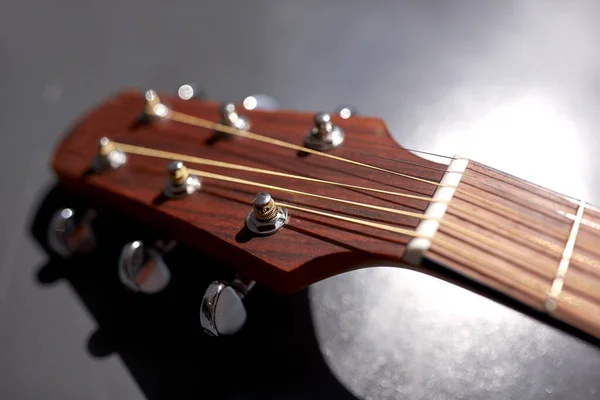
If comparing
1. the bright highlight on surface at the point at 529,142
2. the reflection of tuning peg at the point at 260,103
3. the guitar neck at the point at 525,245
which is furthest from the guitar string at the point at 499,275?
the reflection of tuning peg at the point at 260,103

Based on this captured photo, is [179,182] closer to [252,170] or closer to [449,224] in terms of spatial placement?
[252,170]

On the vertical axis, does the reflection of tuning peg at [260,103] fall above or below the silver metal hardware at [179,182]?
above

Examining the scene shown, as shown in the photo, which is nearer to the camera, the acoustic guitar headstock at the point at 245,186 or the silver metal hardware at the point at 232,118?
the acoustic guitar headstock at the point at 245,186

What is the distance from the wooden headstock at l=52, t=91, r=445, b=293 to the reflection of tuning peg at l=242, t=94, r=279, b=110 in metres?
0.06

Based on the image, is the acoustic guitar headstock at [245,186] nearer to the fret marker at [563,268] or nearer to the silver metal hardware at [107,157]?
the silver metal hardware at [107,157]

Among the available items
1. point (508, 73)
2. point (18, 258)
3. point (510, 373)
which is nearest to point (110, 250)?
point (18, 258)

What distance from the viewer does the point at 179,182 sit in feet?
2.54

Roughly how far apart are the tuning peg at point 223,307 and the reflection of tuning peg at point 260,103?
30cm

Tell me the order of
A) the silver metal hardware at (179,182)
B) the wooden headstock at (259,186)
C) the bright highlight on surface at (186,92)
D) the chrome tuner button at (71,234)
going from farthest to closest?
the bright highlight on surface at (186,92) → the chrome tuner button at (71,234) → the silver metal hardware at (179,182) → the wooden headstock at (259,186)

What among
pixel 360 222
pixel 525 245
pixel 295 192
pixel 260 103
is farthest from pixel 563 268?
pixel 260 103

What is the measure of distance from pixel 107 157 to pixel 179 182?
0.16 meters

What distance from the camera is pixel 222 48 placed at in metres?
1.16

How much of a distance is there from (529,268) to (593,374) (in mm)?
218

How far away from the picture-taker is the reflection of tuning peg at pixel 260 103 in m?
0.94
